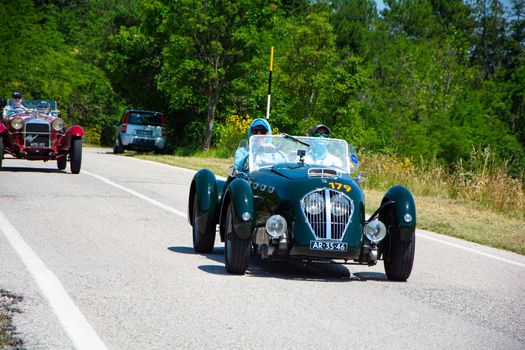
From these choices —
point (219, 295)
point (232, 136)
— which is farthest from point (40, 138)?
point (219, 295)

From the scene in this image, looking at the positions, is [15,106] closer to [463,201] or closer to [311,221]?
[463,201]

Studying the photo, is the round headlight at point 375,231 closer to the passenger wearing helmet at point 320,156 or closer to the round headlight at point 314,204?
the round headlight at point 314,204

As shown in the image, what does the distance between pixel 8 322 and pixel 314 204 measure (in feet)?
10.6

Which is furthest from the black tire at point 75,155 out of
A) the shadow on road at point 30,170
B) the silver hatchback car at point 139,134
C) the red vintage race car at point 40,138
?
the silver hatchback car at point 139,134

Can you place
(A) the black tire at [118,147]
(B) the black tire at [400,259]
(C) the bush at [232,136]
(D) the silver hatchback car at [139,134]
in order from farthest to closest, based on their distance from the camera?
(A) the black tire at [118,147], (D) the silver hatchback car at [139,134], (C) the bush at [232,136], (B) the black tire at [400,259]

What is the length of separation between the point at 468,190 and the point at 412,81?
156 ft

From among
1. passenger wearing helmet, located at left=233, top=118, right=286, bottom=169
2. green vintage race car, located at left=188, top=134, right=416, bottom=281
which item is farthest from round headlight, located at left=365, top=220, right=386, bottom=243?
passenger wearing helmet, located at left=233, top=118, right=286, bottom=169

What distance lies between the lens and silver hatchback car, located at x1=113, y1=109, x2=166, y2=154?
123ft

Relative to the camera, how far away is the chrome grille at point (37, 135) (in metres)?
22.2

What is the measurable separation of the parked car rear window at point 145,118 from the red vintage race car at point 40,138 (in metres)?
15.4

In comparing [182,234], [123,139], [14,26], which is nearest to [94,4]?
[14,26]

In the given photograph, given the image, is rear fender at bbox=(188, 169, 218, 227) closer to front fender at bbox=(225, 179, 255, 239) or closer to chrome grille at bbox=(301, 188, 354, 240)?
front fender at bbox=(225, 179, 255, 239)

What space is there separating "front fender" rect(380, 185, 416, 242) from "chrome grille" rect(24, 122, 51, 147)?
14707mm

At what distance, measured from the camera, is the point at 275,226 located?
27.4 feet
